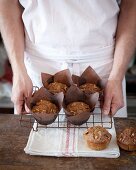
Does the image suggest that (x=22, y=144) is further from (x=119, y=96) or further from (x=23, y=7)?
(x=23, y=7)

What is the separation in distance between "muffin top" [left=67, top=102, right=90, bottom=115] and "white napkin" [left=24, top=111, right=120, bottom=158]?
2.6 inches

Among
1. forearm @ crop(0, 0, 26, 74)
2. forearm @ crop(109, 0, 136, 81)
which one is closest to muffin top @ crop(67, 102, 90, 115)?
forearm @ crop(109, 0, 136, 81)

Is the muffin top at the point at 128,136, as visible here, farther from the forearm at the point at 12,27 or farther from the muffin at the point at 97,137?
the forearm at the point at 12,27

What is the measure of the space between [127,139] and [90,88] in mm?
333

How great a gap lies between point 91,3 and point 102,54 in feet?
0.81

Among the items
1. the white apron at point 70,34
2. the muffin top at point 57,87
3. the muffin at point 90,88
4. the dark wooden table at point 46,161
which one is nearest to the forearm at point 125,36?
the white apron at point 70,34

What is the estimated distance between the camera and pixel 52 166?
3.56ft

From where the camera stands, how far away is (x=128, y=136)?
46.7 inches

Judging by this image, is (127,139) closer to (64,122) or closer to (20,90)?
(64,122)

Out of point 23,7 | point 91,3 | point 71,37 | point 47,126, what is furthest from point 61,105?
point 23,7

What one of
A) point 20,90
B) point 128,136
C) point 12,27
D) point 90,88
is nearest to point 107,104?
point 90,88

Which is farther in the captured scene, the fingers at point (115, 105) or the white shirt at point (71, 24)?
the white shirt at point (71, 24)

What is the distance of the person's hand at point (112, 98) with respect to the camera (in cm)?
137

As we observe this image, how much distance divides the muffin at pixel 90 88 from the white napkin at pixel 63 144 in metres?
0.16
